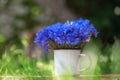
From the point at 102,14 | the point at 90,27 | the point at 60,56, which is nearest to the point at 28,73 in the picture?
the point at 60,56

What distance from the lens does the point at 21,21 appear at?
5.21 meters

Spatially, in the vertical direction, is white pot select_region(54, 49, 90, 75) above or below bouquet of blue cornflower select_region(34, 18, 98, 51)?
below

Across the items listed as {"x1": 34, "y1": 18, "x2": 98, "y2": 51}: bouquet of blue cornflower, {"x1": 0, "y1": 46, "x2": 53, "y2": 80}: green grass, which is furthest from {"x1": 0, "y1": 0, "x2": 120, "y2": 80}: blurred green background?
{"x1": 34, "y1": 18, "x2": 98, "y2": 51}: bouquet of blue cornflower

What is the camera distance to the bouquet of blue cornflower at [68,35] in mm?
2324

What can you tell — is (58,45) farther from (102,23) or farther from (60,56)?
(102,23)

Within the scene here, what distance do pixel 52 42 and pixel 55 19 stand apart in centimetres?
291

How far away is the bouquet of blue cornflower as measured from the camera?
2.32 m

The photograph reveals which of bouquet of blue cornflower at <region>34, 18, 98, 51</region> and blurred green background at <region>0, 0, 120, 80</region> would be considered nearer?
bouquet of blue cornflower at <region>34, 18, 98, 51</region>

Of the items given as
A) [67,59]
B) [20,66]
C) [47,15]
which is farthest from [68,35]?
[47,15]

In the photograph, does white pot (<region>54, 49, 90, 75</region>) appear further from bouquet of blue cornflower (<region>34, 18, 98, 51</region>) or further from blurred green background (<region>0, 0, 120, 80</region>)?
blurred green background (<region>0, 0, 120, 80</region>)

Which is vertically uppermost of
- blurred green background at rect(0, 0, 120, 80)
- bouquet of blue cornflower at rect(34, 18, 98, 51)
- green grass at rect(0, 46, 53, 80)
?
blurred green background at rect(0, 0, 120, 80)

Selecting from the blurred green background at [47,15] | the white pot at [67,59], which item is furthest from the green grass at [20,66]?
the blurred green background at [47,15]

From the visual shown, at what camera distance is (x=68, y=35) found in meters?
2.32

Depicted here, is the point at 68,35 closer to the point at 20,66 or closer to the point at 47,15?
the point at 20,66
